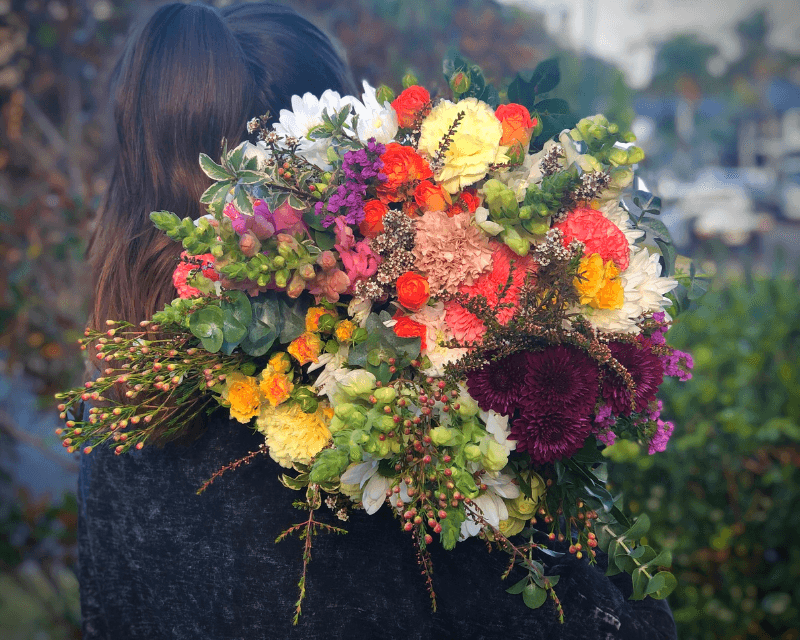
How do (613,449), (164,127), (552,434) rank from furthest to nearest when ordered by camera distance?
(613,449) → (164,127) → (552,434)

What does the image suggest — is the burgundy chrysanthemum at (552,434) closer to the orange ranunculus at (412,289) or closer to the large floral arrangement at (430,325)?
the large floral arrangement at (430,325)

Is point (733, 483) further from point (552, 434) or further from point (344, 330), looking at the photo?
point (344, 330)

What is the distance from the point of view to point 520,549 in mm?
1019

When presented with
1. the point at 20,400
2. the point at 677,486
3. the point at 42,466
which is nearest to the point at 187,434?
the point at 677,486

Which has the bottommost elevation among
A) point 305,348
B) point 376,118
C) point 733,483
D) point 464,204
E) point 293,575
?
point 733,483

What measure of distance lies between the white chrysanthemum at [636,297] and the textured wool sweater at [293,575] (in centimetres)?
42

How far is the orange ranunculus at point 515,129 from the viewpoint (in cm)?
104

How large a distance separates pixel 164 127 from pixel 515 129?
0.71 meters

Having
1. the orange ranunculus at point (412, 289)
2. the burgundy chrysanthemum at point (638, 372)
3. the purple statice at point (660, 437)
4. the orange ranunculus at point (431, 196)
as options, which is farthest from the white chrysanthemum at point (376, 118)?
the purple statice at point (660, 437)

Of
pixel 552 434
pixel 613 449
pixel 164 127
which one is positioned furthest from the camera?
pixel 613 449

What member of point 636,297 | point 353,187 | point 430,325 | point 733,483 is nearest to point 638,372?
point 636,297

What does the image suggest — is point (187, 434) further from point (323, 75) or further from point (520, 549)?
point (323, 75)

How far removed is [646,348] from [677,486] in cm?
146

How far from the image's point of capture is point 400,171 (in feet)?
3.37
